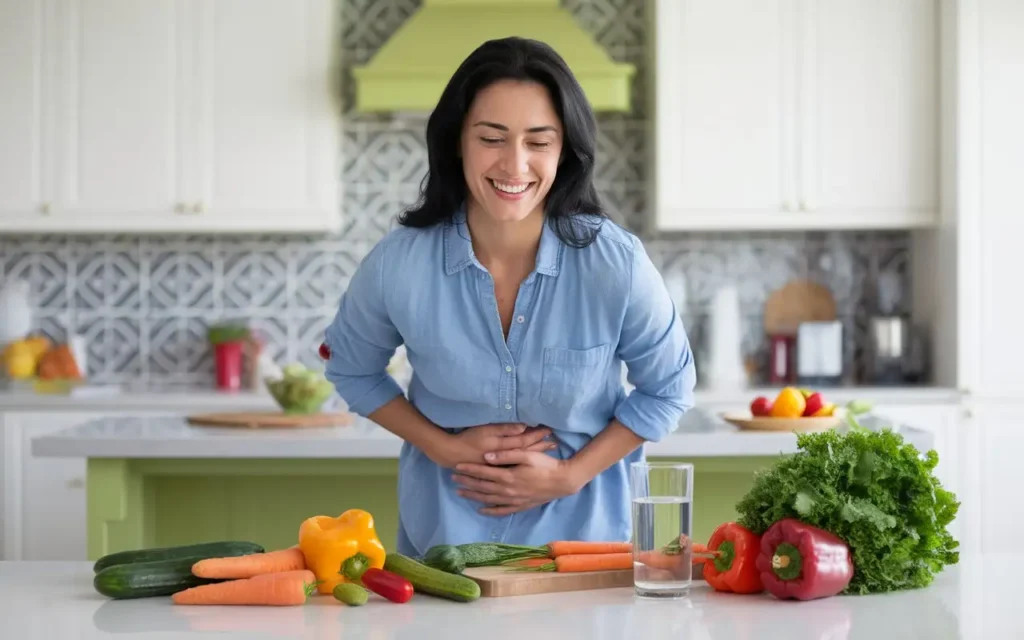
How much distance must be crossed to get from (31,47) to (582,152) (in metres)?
3.43

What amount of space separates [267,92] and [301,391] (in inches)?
66.0

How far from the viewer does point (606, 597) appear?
64.4 inches

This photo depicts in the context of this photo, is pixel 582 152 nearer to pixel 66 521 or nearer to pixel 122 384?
pixel 66 521

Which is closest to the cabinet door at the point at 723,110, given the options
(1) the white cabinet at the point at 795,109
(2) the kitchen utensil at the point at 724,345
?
(1) the white cabinet at the point at 795,109

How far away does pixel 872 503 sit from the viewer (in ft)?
5.32

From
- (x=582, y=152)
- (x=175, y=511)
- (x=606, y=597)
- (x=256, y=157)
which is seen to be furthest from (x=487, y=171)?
(x=256, y=157)

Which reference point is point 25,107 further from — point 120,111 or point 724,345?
point 724,345

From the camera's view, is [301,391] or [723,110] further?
[723,110]

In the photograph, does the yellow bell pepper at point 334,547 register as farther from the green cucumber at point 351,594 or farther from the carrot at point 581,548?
the carrot at point 581,548

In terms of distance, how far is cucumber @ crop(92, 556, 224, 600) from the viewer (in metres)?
1.59

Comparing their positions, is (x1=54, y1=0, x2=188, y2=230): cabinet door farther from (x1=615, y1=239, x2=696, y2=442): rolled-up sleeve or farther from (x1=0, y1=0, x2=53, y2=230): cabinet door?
(x1=615, y1=239, x2=696, y2=442): rolled-up sleeve

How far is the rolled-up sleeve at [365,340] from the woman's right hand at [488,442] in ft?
0.49

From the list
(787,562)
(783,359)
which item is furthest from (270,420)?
(783,359)

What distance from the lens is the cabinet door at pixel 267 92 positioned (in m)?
4.71
